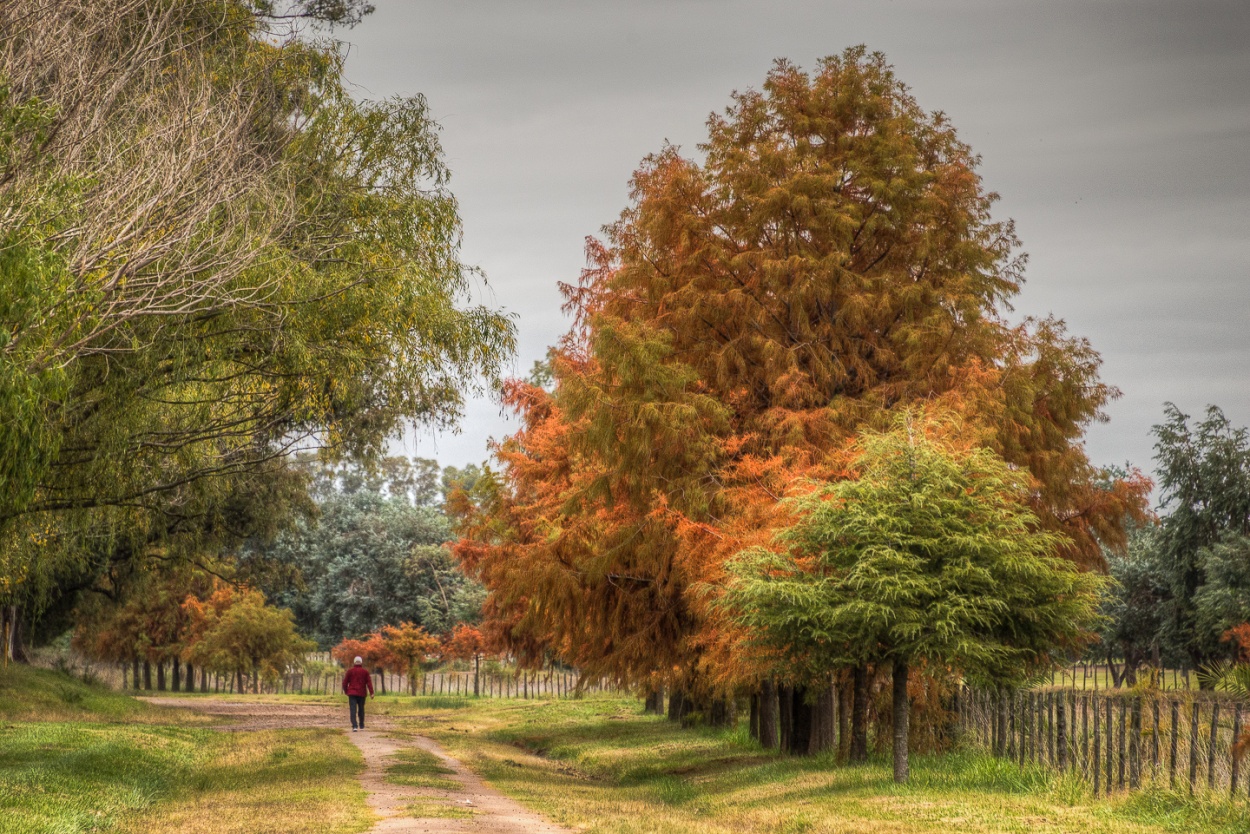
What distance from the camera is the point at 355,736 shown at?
87.8 feet

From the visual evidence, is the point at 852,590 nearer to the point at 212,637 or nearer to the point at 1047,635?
the point at 1047,635

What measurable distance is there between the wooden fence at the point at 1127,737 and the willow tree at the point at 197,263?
27.9ft

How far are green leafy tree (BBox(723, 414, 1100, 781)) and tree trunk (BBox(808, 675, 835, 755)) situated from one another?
16.3 feet

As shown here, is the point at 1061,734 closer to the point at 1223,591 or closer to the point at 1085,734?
the point at 1085,734

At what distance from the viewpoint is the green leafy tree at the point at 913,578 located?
1466 cm

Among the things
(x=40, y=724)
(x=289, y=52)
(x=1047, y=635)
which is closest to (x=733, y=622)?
(x=1047, y=635)

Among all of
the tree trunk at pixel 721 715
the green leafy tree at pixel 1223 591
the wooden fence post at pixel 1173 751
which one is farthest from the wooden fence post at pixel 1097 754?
the green leafy tree at pixel 1223 591

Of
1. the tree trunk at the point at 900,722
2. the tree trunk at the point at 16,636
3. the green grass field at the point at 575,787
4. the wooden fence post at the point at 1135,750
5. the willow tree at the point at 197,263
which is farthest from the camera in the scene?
the tree trunk at the point at 16,636

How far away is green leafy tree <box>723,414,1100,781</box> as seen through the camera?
14.7m

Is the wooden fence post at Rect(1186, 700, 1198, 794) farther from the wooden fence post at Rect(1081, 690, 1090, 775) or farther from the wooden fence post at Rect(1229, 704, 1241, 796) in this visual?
the wooden fence post at Rect(1081, 690, 1090, 775)

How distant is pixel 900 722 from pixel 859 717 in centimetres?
239

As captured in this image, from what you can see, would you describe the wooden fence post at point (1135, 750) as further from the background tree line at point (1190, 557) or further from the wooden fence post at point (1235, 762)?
the background tree line at point (1190, 557)

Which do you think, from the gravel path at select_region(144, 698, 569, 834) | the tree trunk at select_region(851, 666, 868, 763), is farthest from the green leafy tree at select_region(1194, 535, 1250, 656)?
the gravel path at select_region(144, 698, 569, 834)

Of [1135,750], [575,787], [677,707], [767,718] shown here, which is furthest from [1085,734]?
[677,707]
